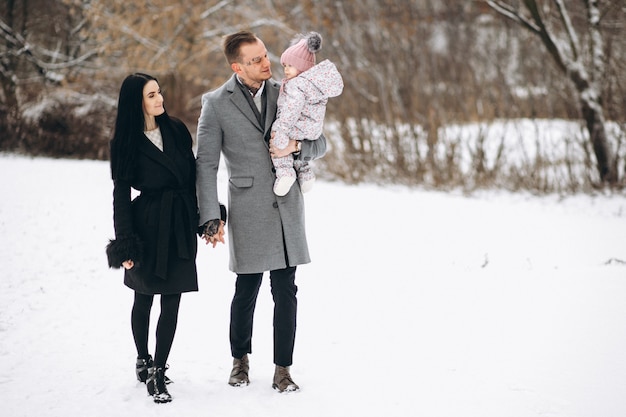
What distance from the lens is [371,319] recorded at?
4.84 metres

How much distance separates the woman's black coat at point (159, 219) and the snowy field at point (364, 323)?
67 cm

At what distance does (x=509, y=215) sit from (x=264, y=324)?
202 inches

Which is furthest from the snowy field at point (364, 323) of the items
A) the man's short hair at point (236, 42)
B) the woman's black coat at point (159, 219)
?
the man's short hair at point (236, 42)

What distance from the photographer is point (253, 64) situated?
3439mm

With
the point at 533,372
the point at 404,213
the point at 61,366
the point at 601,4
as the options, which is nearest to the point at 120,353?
the point at 61,366

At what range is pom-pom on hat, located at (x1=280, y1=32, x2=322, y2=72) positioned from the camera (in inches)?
132

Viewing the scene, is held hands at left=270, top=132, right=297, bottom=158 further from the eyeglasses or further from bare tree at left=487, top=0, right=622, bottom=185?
bare tree at left=487, top=0, right=622, bottom=185

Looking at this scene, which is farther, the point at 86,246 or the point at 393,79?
the point at 393,79

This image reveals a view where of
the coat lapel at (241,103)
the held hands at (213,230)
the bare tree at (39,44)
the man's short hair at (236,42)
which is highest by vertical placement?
the bare tree at (39,44)

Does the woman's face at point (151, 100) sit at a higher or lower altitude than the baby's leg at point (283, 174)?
higher

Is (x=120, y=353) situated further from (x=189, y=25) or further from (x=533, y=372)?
(x=189, y=25)

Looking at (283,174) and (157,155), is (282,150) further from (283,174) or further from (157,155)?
(157,155)

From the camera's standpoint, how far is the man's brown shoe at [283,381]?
140 inches

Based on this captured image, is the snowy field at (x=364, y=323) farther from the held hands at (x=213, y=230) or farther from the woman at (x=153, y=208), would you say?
the held hands at (x=213, y=230)
